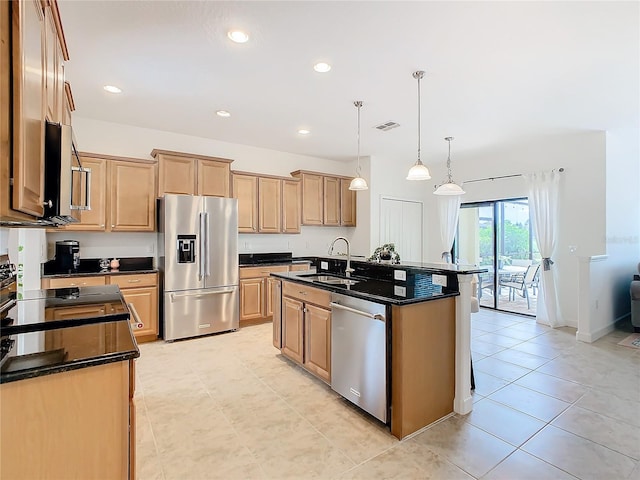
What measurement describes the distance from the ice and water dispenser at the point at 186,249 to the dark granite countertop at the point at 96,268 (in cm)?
38

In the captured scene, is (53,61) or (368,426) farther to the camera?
(368,426)

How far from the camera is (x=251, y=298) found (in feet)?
16.6

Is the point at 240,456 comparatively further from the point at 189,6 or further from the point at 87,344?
the point at 189,6

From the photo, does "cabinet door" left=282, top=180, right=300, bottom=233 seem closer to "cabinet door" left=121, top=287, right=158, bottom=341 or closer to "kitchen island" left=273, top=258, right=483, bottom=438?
"cabinet door" left=121, top=287, right=158, bottom=341

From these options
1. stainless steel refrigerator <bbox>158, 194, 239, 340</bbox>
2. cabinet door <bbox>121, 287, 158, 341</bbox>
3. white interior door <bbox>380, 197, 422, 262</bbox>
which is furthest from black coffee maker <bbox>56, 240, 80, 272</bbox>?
white interior door <bbox>380, 197, 422, 262</bbox>

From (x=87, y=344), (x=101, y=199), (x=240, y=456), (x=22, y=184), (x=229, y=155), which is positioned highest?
(x=229, y=155)

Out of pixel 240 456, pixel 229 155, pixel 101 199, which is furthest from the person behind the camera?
pixel 229 155

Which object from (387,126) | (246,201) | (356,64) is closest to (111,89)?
(246,201)

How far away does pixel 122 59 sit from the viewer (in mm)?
2883

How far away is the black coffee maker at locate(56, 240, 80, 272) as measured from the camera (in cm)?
395

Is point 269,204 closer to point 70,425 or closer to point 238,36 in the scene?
point 238,36

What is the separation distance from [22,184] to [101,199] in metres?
3.66

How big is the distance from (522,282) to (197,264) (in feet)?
17.8

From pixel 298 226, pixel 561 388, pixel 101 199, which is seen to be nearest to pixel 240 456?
pixel 561 388
